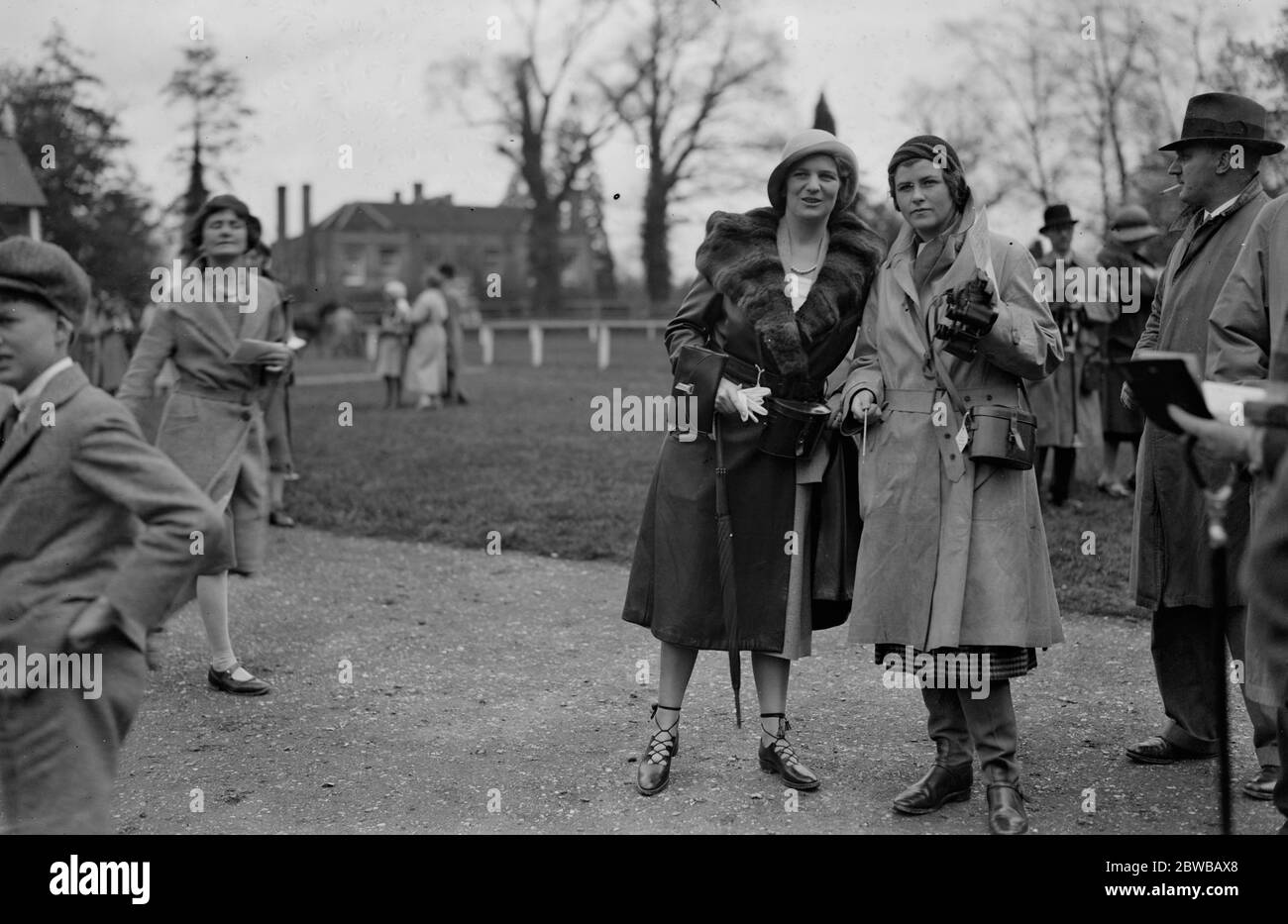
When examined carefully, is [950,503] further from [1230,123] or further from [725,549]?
[1230,123]

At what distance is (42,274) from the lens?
124 inches

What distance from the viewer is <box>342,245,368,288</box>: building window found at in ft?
249

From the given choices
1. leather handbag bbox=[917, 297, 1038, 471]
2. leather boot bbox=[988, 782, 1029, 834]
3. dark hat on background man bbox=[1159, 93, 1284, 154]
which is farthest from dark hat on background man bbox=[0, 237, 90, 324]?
dark hat on background man bbox=[1159, 93, 1284, 154]

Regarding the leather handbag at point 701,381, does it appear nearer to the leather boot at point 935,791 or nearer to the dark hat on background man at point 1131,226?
the leather boot at point 935,791

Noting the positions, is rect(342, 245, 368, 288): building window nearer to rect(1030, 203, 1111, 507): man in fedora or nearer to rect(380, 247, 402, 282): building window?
rect(380, 247, 402, 282): building window

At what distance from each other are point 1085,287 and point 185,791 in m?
7.93

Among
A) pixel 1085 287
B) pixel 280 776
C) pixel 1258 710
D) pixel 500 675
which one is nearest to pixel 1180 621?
pixel 1258 710

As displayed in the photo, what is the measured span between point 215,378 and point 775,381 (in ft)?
8.99

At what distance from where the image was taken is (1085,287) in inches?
399

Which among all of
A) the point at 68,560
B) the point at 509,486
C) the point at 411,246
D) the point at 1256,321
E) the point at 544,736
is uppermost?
the point at 411,246

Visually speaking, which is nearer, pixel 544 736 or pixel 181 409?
pixel 544 736

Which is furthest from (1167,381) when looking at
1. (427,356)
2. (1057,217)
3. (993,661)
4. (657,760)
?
(427,356)

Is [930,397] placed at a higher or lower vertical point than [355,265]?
lower
